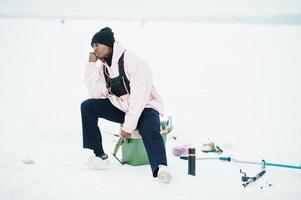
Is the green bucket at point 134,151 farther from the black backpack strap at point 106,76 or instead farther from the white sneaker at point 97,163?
the black backpack strap at point 106,76

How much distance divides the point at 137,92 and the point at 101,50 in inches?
A: 23.1

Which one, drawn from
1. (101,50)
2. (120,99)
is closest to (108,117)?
(120,99)

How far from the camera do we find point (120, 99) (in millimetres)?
3475

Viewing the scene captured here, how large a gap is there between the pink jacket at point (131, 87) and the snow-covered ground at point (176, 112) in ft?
2.05

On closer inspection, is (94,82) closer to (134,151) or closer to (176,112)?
(134,151)

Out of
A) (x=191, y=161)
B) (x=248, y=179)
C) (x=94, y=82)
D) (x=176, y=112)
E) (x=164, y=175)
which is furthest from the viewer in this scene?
(x=176, y=112)

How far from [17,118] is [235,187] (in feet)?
11.8

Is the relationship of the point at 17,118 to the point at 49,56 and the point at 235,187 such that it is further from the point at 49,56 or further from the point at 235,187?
the point at 49,56

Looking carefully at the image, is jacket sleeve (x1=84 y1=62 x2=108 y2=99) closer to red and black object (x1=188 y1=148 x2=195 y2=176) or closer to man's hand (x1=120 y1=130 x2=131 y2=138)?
man's hand (x1=120 y1=130 x2=131 y2=138)

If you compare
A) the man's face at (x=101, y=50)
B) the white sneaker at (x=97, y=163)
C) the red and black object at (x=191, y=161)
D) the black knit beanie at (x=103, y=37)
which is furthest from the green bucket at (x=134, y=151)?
the black knit beanie at (x=103, y=37)

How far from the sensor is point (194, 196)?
9.40ft

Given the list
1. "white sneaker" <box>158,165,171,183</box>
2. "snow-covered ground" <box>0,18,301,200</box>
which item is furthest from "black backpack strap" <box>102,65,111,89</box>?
"white sneaker" <box>158,165,171,183</box>

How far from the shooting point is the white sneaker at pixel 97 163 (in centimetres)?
343

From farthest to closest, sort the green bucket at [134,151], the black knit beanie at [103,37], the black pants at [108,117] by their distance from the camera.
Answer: the green bucket at [134,151] < the black knit beanie at [103,37] < the black pants at [108,117]
